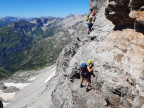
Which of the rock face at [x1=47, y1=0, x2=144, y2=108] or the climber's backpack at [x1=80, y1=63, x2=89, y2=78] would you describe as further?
the climber's backpack at [x1=80, y1=63, x2=89, y2=78]

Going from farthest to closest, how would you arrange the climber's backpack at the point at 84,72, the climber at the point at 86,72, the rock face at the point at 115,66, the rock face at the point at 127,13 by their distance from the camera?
the climber's backpack at the point at 84,72 → the climber at the point at 86,72 → the rock face at the point at 127,13 → the rock face at the point at 115,66

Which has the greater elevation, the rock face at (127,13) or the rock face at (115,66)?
the rock face at (127,13)

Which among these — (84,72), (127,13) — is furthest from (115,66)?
(127,13)

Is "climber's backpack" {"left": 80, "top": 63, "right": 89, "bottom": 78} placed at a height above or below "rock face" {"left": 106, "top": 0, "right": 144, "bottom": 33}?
below

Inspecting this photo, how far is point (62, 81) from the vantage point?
29.5 meters

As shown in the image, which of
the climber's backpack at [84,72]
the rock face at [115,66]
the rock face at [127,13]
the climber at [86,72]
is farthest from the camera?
the climber's backpack at [84,72]

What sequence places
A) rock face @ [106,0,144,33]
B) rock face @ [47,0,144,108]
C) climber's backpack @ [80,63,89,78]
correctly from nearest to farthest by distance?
rock face @ [47,0,144,108], rock face @ [106,0,144,33], climber's backpack @ [80,63,89,78]

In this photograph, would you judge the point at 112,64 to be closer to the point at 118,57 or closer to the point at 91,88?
the point at 118,57

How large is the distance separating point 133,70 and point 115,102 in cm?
421

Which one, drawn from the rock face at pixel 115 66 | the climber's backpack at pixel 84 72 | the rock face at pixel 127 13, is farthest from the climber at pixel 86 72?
the rock face at pixel 127 13

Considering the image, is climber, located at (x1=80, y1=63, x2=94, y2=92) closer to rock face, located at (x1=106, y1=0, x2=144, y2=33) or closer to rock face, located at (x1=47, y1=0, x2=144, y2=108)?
rock face, located at (x1=47, y1=0, x2=144, y2=108)

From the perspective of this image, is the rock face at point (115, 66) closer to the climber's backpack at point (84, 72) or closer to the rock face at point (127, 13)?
the rock face at point (127, 13)

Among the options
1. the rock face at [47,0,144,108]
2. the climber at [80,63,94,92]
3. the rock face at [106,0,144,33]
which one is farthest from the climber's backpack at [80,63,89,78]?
the rock face at [106,0,144,33]

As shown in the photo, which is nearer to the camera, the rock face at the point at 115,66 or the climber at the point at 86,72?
the rock face at the point at 115,66
